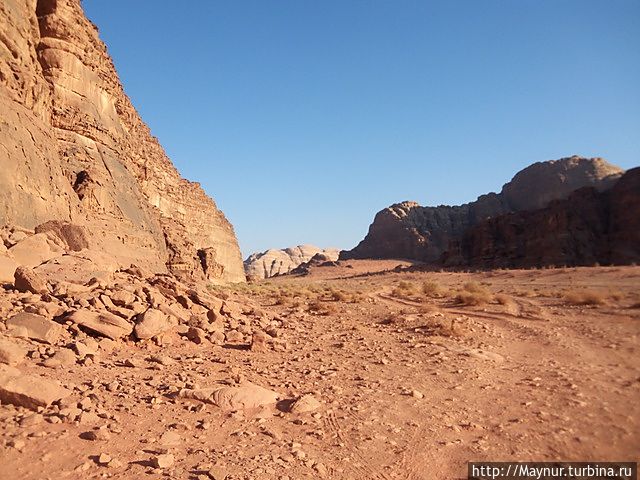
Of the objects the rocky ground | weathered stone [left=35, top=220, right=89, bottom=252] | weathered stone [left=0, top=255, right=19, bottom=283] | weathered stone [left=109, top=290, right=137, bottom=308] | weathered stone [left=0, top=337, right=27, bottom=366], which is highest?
weathered stone [left=35, top=220, right=89, bottom=252]

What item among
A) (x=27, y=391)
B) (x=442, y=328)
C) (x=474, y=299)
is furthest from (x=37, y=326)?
(x=474, y=299)

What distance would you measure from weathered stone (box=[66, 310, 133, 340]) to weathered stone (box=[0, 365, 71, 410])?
212cm

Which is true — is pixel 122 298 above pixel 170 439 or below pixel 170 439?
above

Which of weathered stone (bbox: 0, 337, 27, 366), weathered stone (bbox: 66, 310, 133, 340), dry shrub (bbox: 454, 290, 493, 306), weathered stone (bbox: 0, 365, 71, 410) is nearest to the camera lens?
weathered stone (bbox: 0, 365, 71, 410)

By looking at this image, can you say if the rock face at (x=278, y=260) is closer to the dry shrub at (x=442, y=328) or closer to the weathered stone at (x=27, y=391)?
the dry shrub at (x=442, y=328)

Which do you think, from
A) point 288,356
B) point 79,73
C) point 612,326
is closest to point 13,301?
point 288,356

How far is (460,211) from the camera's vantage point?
8050 cm

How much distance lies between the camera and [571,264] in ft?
129

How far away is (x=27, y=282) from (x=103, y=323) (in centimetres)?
204

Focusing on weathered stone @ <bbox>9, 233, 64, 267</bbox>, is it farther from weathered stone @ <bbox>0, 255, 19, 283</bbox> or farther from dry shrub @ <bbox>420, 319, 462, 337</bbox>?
dry shrub @ <bbox>420, 319, 462, 337</bbox>

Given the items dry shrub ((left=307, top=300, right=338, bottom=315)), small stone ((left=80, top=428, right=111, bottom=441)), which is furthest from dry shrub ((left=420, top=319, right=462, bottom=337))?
small stone ((left=80, top=428, right=111, bottom=441))

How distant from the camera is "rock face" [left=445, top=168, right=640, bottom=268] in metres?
40.8

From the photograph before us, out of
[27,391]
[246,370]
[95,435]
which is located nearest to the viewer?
[95,435]

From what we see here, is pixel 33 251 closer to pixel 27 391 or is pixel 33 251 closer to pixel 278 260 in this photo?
pixel 27 391
